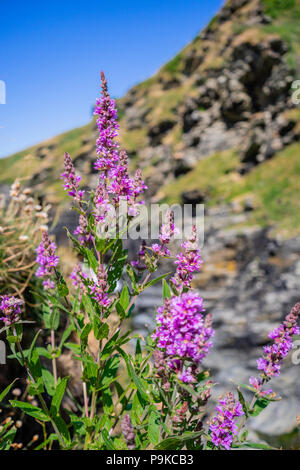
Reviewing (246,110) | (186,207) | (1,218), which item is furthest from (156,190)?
(1,218)

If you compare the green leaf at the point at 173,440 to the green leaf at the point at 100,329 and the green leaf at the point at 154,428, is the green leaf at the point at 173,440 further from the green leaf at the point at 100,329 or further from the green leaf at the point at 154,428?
the green leaf at the point at 100,329

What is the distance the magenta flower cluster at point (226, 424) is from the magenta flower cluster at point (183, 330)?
42 cm

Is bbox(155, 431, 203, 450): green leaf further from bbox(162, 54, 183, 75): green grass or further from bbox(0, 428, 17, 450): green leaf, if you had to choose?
bbox(162, 54, 183, 75): green grass

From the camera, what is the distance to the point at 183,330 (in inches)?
66.2

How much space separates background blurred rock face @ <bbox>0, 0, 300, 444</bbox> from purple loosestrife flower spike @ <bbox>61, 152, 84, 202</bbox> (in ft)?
10.2

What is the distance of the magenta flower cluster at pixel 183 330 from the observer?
171cm

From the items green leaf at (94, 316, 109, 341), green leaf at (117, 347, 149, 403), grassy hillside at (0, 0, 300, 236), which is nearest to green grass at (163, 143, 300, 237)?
grassy hillside at (0, 0, 300, 236)

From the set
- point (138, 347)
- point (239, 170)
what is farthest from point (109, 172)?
point (239, 170)

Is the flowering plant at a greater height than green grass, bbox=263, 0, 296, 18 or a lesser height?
lesser

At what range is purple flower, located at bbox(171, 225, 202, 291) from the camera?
6.71 ft

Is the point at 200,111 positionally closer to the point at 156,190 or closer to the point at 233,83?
the point at 233,83

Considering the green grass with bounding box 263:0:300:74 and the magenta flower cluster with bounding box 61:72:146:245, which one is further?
the green grass with bounding box 263:0:300:74

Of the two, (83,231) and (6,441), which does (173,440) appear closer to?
(6,441)

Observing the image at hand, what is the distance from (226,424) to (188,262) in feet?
3.47
